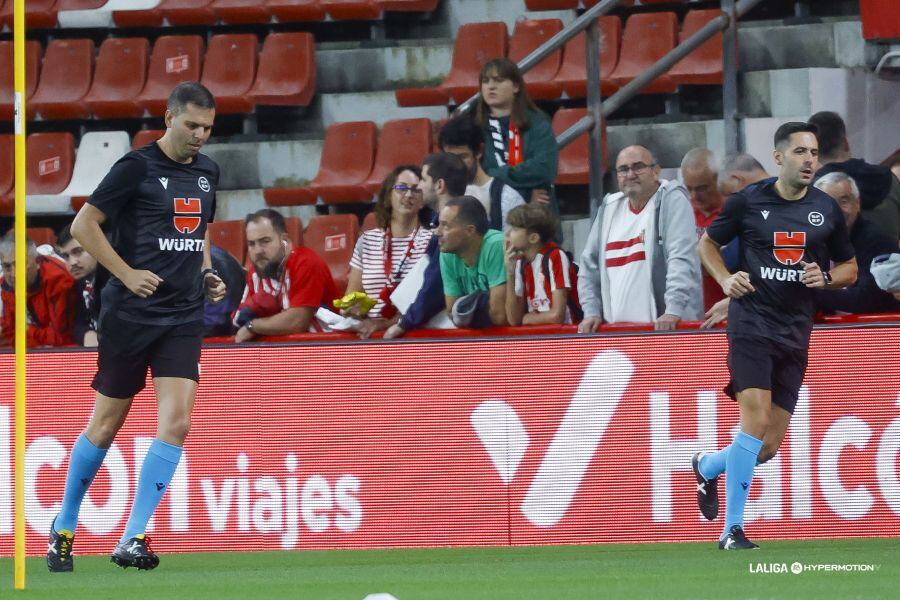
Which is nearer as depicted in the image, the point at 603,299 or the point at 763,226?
the point at 763,226

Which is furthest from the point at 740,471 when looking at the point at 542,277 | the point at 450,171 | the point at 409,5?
the point at 409,5

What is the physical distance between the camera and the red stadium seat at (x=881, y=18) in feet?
41.4

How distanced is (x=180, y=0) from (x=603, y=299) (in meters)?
7.94

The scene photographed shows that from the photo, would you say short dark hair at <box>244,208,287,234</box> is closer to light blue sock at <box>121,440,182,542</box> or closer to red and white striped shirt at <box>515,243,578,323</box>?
red and white striped shirt at <box>515,243,578,323</box>

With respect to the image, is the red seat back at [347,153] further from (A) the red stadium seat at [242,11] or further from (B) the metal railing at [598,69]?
(B) the metal railing at [598,69]

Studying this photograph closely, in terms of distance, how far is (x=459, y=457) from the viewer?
9719 mm

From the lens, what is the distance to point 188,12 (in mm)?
16406

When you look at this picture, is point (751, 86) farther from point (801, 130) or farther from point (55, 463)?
point (55, 463)

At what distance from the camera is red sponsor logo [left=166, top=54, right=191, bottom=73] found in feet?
53.0

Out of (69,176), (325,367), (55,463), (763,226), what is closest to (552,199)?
(325,367)

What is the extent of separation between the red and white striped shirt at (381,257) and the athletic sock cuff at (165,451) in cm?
264

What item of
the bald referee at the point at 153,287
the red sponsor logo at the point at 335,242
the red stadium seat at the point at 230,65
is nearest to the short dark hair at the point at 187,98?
the bald referee at the point at 153,287

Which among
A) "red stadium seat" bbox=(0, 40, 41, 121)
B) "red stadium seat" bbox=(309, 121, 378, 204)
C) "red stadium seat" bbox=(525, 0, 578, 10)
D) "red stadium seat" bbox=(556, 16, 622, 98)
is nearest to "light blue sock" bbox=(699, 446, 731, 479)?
"red stadium seat" bbox=(556, 16, 622, 98)

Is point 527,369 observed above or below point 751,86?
below
